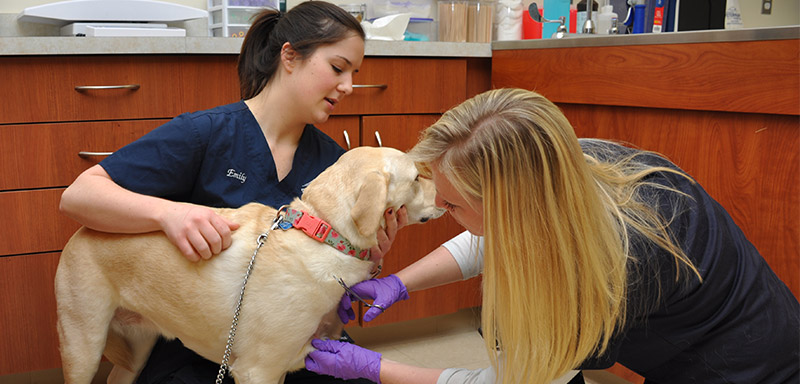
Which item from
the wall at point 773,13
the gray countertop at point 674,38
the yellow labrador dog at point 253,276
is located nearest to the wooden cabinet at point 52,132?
the yellow labrador dog at point 253,276

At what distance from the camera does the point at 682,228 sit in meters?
1.04

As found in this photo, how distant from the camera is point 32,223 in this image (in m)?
1.95

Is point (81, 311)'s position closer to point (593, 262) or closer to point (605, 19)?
point (593, 262)

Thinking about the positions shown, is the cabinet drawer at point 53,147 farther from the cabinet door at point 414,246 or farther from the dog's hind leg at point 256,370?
the dog's hind leg at point 256,370

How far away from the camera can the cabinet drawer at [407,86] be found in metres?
2.29

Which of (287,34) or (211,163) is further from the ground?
(287,34)

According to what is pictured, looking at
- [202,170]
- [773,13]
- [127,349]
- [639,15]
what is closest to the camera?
[202,170]

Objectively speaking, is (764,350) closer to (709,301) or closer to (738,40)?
(709,301)

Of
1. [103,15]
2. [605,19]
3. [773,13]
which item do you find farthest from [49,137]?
[773,13]

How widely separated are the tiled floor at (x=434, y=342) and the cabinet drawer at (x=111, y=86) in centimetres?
91

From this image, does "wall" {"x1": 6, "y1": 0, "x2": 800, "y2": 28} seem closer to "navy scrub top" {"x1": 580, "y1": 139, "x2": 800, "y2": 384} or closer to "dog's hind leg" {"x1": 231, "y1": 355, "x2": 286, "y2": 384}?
"navy scrub top" {"x1": 580, "y1": 139, "x2": 800, "y2": 384}

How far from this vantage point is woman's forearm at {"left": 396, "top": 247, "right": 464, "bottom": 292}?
150cm

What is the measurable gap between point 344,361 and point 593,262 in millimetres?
548

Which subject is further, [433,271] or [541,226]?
[433,271]
